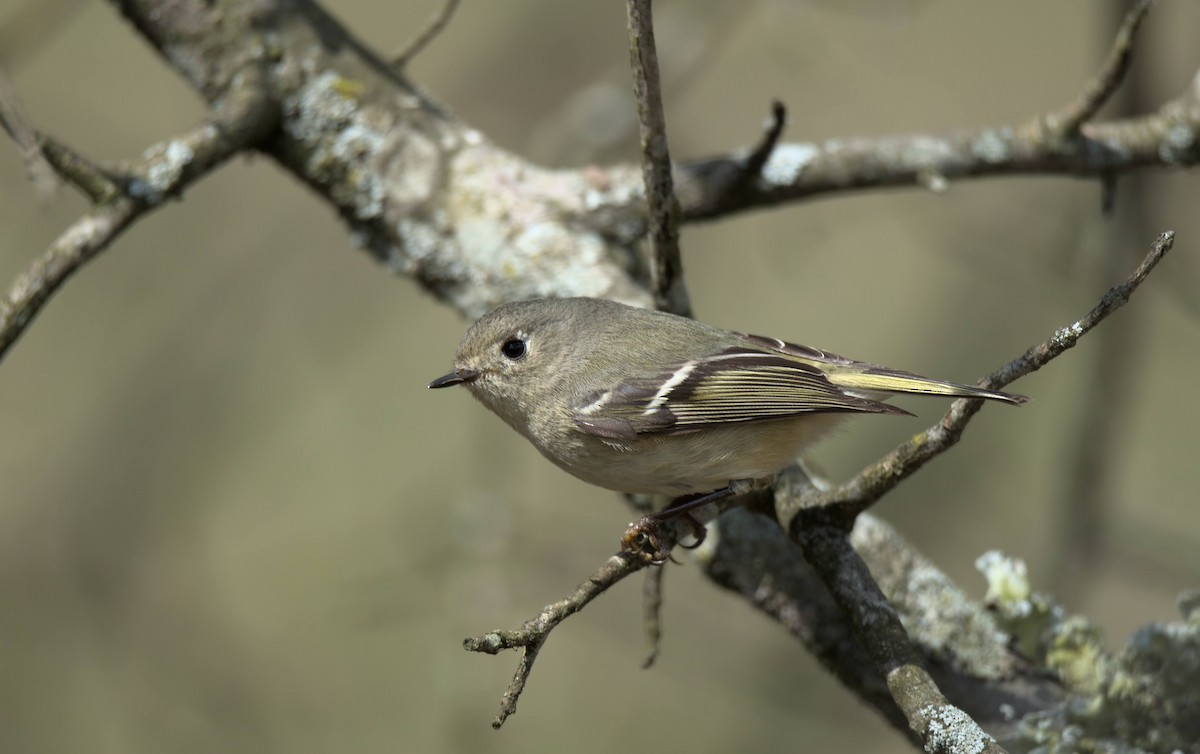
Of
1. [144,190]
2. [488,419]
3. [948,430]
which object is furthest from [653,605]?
[488,419]

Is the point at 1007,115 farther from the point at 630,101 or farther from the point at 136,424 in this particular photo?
the point at 136,424

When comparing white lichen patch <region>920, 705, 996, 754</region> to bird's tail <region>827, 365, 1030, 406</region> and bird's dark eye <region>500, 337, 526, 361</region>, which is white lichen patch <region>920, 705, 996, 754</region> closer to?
bird's tail <region>827, 365, 1030, 406</region>

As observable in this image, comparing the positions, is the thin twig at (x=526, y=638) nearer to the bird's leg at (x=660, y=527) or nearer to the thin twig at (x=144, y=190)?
the bird's leg at (x=660, y=527)

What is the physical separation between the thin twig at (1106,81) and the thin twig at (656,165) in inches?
34.1

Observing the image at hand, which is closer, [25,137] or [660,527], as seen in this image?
[25,137]

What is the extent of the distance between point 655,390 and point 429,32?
991 mm

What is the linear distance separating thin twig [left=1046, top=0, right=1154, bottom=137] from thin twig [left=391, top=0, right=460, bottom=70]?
51.8 inches

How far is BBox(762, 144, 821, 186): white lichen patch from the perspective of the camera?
219cm

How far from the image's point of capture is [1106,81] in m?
1.90

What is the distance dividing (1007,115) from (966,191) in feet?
4.71

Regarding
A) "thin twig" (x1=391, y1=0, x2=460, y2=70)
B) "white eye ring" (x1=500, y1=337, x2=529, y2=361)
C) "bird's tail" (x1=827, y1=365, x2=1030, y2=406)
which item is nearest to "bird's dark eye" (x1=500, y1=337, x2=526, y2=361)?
"white eye ring" (x1=500, y1=337, x2=529, y2=361)

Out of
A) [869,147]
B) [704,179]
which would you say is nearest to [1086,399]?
[869,147]

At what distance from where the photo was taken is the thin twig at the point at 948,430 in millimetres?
1245

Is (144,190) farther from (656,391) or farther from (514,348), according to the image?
(656,391)
